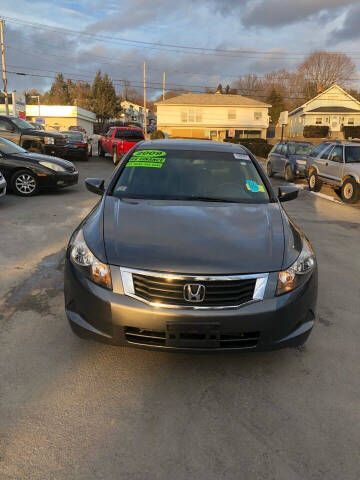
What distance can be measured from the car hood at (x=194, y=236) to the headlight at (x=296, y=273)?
3.3 inches

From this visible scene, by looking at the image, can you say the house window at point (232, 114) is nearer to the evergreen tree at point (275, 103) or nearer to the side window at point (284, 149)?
the evergreen tree at point (275, 103)

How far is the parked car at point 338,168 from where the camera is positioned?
11.5m

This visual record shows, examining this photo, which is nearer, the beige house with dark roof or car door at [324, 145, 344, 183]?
car door at [324, 145, 344, 183]

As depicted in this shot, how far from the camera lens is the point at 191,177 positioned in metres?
4.14

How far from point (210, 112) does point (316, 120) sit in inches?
552

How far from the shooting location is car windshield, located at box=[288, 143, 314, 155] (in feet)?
54.7

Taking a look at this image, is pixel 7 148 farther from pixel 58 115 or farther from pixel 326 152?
pixel 58 115

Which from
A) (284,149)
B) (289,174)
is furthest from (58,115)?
(289,174)

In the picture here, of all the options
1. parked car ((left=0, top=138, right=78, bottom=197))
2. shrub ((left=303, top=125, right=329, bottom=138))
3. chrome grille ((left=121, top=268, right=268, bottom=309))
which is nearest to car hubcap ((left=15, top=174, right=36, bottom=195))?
parked car ((left=0, top=138, right=78, bottom=197))

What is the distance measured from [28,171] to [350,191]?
Answer: 8.95m

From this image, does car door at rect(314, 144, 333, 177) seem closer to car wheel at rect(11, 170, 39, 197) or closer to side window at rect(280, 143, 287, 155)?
side window at rect(280, 143, 287, 155)

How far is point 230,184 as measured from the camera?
162 inches

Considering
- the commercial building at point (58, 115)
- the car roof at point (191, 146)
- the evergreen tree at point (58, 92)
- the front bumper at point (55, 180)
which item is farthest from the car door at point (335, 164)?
the evergreen tree at point (58, 92)

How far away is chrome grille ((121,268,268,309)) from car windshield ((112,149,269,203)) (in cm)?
134
